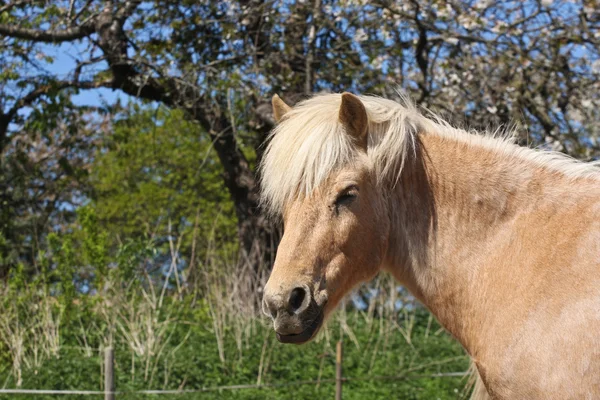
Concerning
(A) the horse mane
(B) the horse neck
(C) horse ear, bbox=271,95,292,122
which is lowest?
(B) the horse neck

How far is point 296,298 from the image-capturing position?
9.07ft

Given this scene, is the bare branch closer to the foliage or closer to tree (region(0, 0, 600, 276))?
tree (region(0, 0, 600, 276))

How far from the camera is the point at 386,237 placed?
3027 mm

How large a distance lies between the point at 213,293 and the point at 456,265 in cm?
646

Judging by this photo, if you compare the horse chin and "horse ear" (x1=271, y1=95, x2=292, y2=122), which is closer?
the horse chin

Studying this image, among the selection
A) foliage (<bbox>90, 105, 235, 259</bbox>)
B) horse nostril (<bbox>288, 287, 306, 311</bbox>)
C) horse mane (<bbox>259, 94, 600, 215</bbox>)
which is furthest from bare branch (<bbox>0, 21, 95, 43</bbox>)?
foliage (<bbox>90, 105, 235, 259</bbox>)

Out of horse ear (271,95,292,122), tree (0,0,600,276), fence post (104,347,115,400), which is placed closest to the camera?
horse ear (271,95,292,122)

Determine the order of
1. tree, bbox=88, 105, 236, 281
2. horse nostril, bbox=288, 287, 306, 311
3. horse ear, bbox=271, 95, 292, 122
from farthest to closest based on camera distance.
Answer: tree, bbox=88, 105, 236, 281, horse ear, bbox=271, 95, 292, 122, horse nostril, bbox=288, 287, 306, 311

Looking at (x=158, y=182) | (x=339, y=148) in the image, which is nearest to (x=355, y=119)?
(x=339, y=148)

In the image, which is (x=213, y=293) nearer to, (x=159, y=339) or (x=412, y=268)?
(x=159, y=339)

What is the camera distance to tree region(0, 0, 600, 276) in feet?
29.3

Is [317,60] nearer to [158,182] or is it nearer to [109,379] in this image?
[109,379]

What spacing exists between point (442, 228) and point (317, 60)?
21.7ft

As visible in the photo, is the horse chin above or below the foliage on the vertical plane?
below
